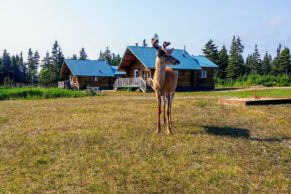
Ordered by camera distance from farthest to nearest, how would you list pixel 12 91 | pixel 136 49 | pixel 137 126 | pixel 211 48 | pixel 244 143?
pixel 211 48 → pixel 136 49 → pixel 12 91 → pixel 137 126 → pixel 244 143

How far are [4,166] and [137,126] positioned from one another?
14.1ft

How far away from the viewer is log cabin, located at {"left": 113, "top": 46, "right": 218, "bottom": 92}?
3838 centimetres

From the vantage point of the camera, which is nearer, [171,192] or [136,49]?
[171,192]

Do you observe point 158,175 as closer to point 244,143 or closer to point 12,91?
point 244,143

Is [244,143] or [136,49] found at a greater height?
[136,49]

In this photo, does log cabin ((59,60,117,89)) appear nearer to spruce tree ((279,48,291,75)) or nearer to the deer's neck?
spruce tree ((279,48,291,75))

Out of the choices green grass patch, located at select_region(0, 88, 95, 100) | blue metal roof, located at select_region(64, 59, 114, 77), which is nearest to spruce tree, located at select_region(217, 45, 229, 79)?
blue metal roof, located at select_region(64, 59, 114, 77)

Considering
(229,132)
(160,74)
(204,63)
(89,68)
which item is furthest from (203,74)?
(160,74)

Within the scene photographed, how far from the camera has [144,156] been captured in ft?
21.0

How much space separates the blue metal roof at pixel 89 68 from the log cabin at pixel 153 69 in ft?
28.5

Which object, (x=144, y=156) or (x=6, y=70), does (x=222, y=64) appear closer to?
(x=6, y=70)

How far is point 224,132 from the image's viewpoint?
879cm

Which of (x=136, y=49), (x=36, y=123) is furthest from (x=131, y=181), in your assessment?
(x=136, y=49)

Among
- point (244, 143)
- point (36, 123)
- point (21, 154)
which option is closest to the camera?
point (21, 154)
